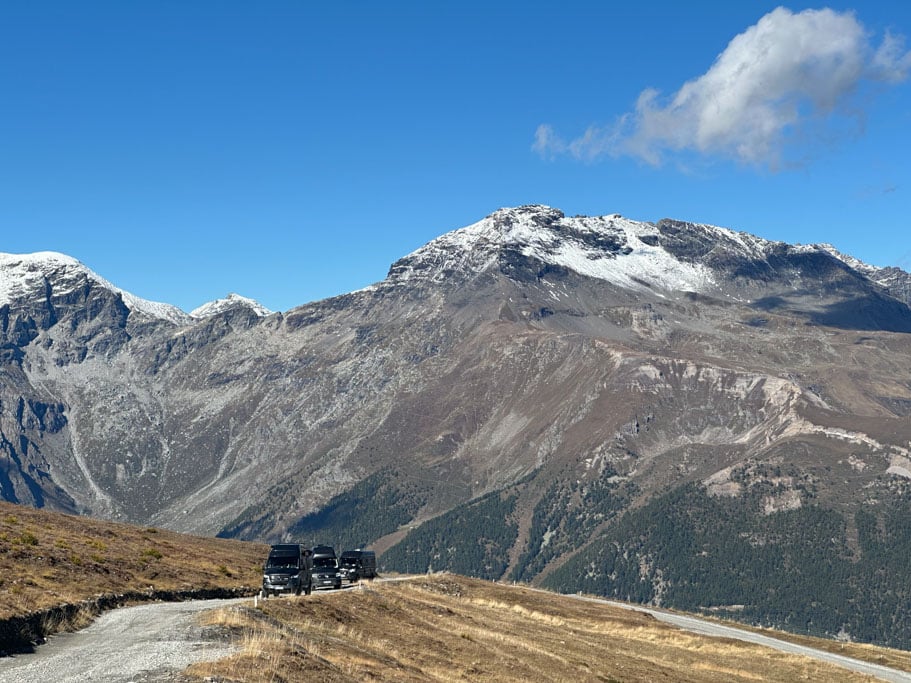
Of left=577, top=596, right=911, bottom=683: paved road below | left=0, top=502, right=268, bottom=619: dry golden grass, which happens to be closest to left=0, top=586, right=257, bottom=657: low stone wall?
left=0, top=502, right=268, bottom=619: dry golden grass

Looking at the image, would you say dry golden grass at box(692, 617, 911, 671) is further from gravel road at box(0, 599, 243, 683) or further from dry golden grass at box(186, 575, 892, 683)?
gravel road at box(0, 599, 243, 683)

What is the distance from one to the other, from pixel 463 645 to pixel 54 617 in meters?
18.9

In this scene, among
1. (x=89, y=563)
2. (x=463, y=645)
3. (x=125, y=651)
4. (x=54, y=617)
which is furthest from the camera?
(x=89, y=563)

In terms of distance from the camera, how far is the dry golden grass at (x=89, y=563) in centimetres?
4156

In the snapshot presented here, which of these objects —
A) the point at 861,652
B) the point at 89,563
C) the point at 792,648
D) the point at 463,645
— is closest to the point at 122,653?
the point at 463,645

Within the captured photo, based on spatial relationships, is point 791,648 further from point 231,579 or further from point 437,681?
point 437,681

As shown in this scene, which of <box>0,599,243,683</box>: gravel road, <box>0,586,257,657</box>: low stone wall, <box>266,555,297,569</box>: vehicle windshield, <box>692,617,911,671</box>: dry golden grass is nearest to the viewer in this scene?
<box>0,599,243,683</box>: gravel road

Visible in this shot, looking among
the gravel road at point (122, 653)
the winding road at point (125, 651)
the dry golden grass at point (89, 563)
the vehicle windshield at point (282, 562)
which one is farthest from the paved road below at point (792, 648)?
the gravel road at point (122, 653)

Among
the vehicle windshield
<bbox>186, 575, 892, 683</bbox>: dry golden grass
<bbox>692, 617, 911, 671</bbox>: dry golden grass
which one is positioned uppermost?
the vehicle windshield

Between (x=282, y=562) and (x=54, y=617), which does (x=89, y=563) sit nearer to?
(x=282, y=562)

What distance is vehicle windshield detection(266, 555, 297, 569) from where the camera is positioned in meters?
57.8

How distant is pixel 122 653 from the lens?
29406 millimetres

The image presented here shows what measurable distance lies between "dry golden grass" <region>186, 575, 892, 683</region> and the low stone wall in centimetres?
591

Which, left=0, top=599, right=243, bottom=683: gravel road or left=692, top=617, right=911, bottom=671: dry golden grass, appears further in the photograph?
left=692, top=617, right=911, bottom=671: dry golden grass
